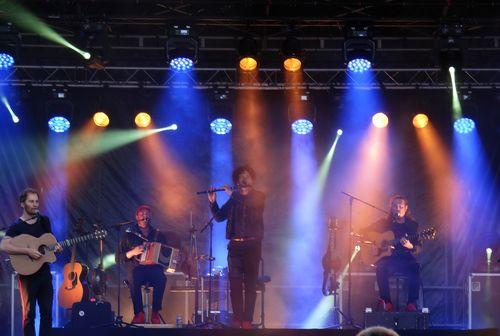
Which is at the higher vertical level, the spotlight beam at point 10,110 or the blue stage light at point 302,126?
the spotlight beam at point 10,110

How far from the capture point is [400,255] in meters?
13.1

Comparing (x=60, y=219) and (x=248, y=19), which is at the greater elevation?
(x=248, y=19)

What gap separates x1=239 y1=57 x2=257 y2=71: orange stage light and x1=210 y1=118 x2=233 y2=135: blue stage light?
1.70m

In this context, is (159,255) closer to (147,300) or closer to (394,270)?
(147,300)

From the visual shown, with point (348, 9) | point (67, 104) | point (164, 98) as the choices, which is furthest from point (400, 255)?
point (67, 104)

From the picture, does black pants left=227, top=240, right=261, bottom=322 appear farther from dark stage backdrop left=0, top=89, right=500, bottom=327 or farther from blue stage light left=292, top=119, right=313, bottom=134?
blue stage light left=292, top=119, right=313, bottom=134

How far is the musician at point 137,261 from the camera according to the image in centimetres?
1300

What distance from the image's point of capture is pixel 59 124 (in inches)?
590

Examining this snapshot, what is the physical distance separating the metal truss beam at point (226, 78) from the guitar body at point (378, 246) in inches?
107

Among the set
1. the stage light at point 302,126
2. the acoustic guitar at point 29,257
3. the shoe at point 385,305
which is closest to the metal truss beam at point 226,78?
the stage light at point 302,126

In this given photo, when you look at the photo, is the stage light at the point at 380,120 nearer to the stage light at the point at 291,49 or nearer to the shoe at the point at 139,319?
the stage light at the point at 291,49

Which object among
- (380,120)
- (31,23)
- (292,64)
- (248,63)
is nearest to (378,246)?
(380,120)

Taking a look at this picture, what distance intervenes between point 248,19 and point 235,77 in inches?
99.6

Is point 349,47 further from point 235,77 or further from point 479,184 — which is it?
point 479,184
